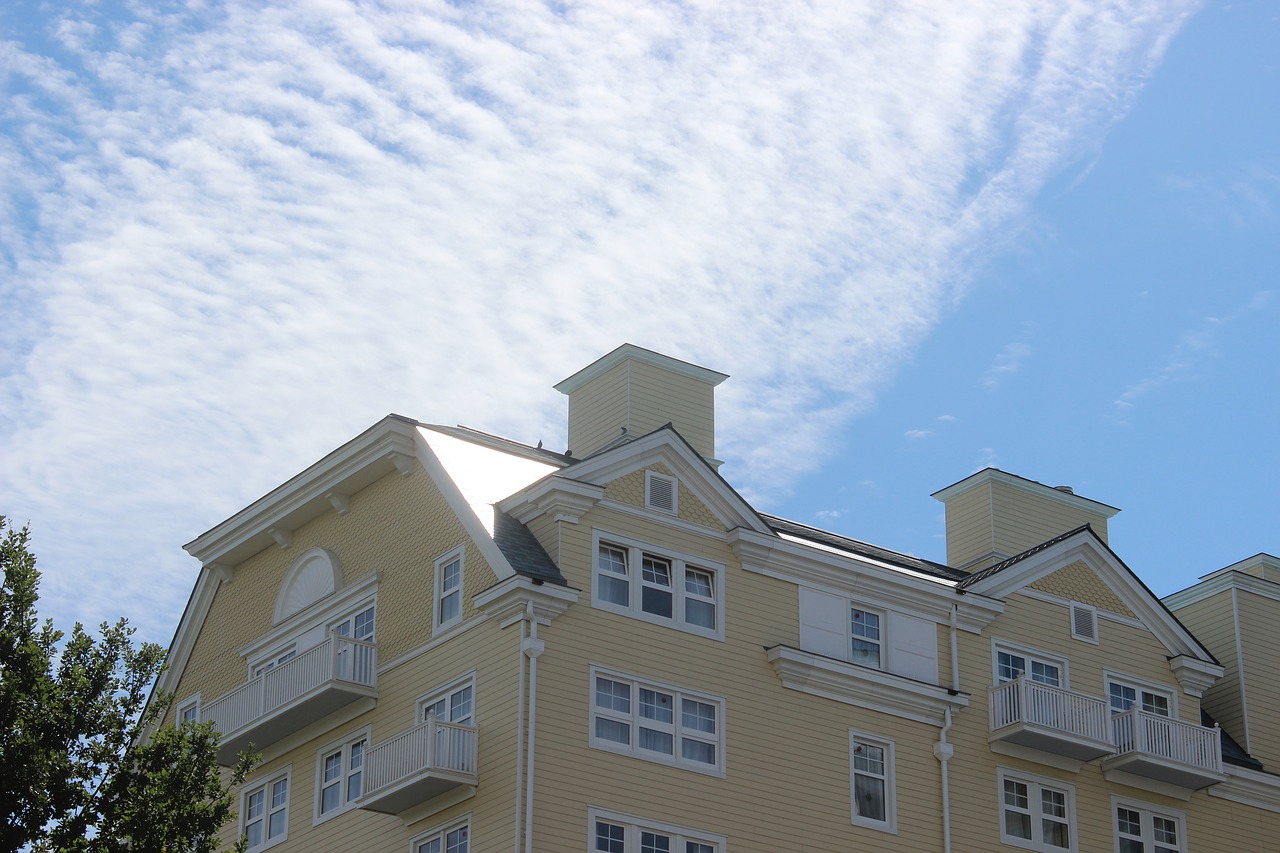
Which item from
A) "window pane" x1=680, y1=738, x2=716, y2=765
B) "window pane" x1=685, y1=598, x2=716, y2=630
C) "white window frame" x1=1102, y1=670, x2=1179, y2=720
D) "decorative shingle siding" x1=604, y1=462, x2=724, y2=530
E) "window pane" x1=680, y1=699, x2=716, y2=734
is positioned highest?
"decorative shingle siding" x1=604, y1=462, x2=724, y2=530

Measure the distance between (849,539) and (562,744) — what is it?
482 inches

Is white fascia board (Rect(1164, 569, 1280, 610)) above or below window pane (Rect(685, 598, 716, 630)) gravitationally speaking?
above

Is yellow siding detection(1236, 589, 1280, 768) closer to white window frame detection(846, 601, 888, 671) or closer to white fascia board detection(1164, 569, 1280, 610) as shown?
white fascia board detection(1164, 569, 1280, 610)

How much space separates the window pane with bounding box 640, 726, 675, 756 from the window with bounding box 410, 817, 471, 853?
13.0 ft

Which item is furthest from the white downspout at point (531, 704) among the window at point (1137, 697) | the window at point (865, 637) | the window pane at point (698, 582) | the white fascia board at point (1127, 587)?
the window at point (1137, 697)

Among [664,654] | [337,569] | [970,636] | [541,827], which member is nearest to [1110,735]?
[970,636]

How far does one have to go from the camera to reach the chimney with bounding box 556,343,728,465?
50.4 meters

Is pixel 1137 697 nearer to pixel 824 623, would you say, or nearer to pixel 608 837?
pixel 824 623

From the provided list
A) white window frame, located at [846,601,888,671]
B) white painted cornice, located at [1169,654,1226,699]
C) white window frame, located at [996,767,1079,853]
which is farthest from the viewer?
white painted cornice, located at [1169,654,1226,699]

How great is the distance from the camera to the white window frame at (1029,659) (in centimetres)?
4772

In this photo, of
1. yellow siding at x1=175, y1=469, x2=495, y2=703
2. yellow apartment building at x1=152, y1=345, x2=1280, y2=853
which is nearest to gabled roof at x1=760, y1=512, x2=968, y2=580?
yellow apartment building at x1=152, y1=345, x2=1280, y2=853

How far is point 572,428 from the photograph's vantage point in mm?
52281

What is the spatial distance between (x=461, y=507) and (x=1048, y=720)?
47.4ft

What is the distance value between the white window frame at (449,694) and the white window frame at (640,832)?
3.21 m
